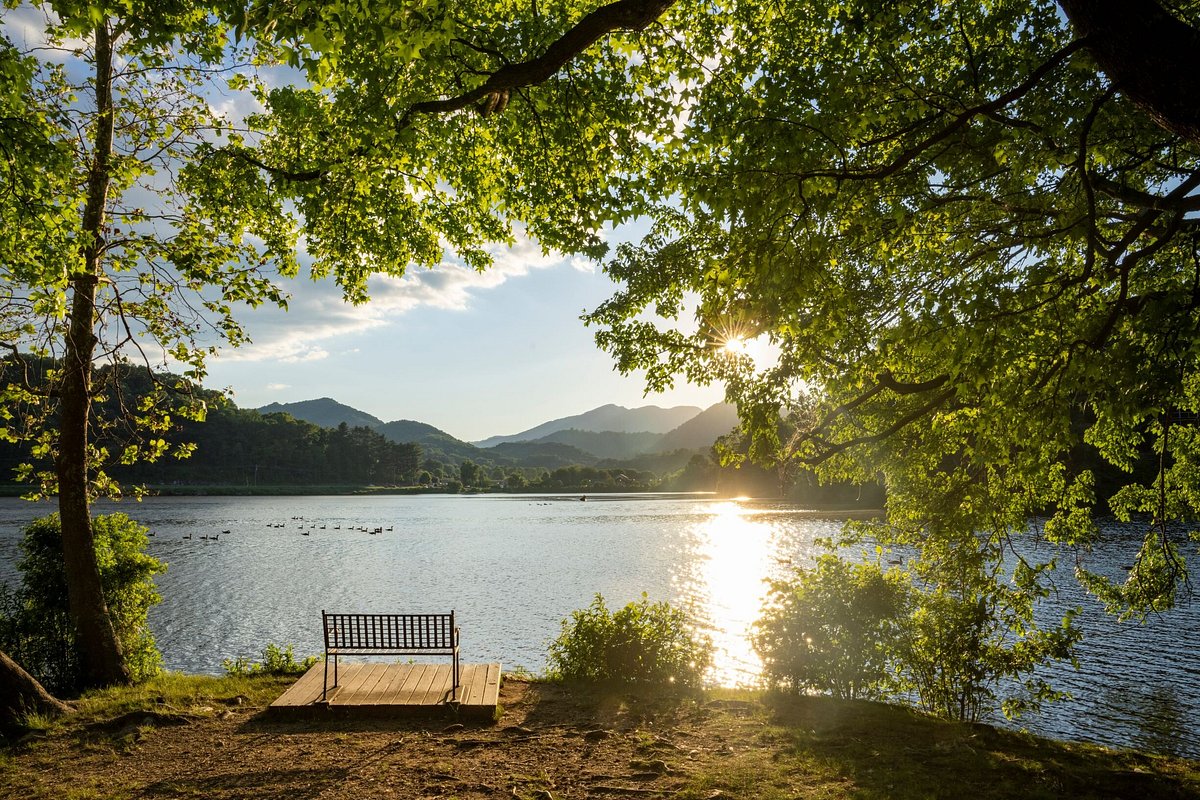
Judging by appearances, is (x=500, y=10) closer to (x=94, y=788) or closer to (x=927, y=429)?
(x=927, y=429)

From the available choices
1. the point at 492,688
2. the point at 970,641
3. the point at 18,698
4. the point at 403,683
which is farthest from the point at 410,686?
the point at 970,641

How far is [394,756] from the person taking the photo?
7312 millimetres

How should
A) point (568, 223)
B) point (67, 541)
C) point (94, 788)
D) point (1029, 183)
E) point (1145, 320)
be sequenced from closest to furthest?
point (1145, 320) → point (94, 788) → point (1029, 183) → point (568, 223) → point (67, 541)

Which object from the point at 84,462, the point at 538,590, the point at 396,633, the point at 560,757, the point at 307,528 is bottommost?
the point at 307,528

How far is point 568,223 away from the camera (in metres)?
8.80

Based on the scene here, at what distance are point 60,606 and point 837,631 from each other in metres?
12.3

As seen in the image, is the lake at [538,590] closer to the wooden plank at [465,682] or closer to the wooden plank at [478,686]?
the wooden plank at [478,686]

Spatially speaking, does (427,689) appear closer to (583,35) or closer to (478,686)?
(478,686)

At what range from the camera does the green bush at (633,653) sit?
434 inches

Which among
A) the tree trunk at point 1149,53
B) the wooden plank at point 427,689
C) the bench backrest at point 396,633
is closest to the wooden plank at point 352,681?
the bench backrest at point 396,633

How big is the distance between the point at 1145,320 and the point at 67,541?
13237 millimetres

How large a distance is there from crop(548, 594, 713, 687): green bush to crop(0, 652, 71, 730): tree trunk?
278 inches

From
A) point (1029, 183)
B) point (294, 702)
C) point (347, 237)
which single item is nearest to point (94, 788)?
point (294, 702)

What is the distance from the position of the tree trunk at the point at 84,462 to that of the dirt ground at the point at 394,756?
2.24m
